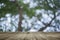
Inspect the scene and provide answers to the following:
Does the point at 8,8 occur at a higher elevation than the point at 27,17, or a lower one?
higher

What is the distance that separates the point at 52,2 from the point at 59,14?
248 mm

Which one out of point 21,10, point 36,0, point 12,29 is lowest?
point 12,29

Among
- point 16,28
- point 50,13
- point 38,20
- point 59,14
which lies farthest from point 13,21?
point 59,14

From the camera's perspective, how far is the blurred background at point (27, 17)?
2.12 metres

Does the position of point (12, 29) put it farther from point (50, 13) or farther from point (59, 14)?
point (59, 14)

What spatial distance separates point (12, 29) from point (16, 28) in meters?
0.07

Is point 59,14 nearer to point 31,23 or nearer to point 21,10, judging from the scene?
point 31,23

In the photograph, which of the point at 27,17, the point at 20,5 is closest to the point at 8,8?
the point at 20,5

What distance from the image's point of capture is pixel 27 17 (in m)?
2.15

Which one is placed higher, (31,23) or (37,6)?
(37,6)

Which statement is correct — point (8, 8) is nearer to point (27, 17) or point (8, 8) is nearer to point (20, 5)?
point (20, 5)

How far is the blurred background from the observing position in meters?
2.12

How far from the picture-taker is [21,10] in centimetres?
212

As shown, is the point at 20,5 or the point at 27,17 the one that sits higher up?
the point at 20,5
